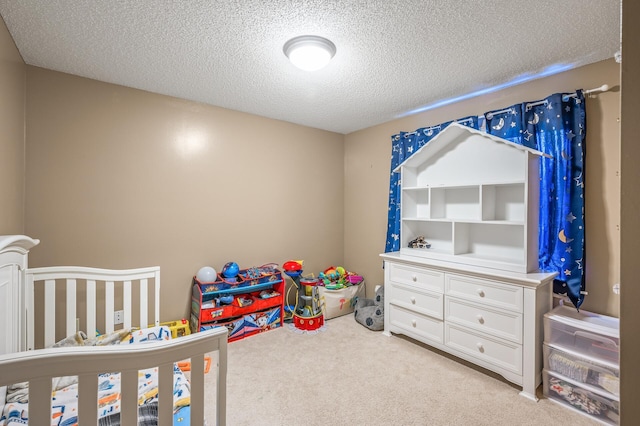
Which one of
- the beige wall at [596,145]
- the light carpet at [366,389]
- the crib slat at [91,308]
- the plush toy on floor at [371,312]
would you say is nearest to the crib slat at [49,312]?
the crib slat at [91,308]

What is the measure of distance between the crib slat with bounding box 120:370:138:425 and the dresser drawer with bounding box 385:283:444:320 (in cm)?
232

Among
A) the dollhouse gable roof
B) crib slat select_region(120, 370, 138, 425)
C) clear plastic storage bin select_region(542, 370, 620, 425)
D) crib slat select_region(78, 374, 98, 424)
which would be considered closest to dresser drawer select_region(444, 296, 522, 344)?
clear plastic storage bin select_region(542, 370, 620, 425)

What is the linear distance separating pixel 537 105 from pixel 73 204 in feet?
13.1

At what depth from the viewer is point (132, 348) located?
2.95ft

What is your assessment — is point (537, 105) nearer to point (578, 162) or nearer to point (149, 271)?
point (578, 162)

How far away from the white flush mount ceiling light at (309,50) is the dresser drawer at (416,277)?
77.5 inches

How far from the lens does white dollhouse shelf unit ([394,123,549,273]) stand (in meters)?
2.23

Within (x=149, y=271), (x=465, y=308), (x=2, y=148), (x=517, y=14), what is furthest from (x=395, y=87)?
(x=2, y=148)

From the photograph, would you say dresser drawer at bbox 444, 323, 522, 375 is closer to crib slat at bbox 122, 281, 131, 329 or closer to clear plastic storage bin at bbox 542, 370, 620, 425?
clear plastic storage bin at bbox 542, 370, 620, 425

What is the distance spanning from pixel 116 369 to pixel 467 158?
2.94 metres

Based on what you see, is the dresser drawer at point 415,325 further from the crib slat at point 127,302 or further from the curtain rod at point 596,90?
the crib slat at point 127,302

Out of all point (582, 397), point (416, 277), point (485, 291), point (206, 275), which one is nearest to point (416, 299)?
point (416, 277)

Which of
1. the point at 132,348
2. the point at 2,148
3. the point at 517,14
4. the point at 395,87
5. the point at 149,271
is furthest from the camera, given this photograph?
the point at 395,87

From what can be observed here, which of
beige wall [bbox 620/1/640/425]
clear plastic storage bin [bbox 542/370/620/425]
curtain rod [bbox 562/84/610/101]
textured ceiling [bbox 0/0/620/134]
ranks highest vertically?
textured ceiling [bbox 0/0/620/134]
